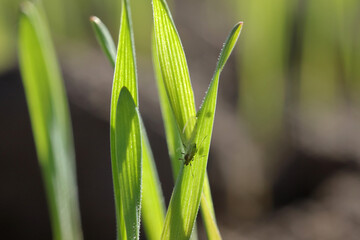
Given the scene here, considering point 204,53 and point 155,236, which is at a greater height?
point 204,53

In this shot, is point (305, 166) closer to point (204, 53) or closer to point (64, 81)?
point (64, 81)

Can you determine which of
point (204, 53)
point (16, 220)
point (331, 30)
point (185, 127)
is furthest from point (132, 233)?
point (204, 53)

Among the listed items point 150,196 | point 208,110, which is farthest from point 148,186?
point 208,110

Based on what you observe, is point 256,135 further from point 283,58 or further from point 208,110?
point 208,110

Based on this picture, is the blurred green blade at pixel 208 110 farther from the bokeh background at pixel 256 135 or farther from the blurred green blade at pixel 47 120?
the bokeh background at pixel 256 135

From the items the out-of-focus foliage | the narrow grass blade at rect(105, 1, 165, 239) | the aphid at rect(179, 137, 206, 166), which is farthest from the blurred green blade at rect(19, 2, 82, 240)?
the out-of-focus foliage

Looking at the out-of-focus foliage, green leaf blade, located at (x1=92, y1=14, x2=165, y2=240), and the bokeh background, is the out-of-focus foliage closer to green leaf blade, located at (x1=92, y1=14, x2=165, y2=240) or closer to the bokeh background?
the bokeh background

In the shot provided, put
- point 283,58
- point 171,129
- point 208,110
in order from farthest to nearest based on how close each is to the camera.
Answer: point 283,58 < point 171,129 < point 208,110
